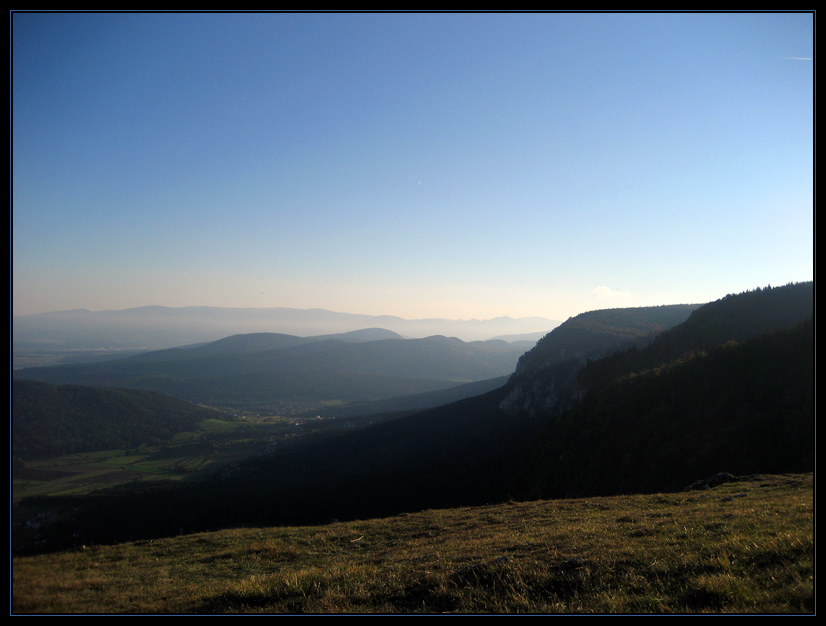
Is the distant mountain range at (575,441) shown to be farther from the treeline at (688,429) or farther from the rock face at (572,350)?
the rock face at (572,350)

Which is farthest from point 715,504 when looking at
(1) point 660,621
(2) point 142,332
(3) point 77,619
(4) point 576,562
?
(2) point 142,332

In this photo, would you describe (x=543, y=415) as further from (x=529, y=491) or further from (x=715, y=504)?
(x=715, y=504)

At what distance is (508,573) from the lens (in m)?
7.33

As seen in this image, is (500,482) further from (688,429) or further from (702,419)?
(702,419)

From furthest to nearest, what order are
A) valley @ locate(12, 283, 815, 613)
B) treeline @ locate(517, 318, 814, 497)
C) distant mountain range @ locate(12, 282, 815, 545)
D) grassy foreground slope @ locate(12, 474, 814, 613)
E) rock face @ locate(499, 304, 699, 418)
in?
rock face @ locate(499, 304, 699, 418) < distant mountain range @ locate(12, 282, 815, 545) < treeline @ locate(517, 318, 814, 497) < valley @ locate(12, 283, 815, 613) < grassy foreground slope @ locate(12, 474, 814, 613)

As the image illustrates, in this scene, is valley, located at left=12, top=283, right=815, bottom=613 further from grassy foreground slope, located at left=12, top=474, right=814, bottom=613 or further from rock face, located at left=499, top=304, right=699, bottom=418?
rock face, located at left=499, top=304, right=699, bottom=418

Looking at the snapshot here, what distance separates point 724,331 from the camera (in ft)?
164

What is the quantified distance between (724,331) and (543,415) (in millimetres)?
44183

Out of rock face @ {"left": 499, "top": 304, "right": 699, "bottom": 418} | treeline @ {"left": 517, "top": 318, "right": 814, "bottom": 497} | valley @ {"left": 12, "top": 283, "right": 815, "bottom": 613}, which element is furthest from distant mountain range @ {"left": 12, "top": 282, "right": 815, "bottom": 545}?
rock face @ {"left": 499, "top": 304, "right": 699, "bottom": 418}

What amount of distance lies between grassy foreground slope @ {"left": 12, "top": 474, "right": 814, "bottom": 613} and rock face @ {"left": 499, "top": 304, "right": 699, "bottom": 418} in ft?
201

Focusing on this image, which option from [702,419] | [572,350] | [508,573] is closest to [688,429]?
[702,419]

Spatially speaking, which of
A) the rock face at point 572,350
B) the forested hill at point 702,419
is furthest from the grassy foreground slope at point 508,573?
the rock face at point 572,350

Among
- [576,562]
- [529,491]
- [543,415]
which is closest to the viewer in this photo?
[576,562]

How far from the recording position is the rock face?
90625 millimetres
